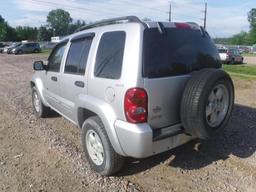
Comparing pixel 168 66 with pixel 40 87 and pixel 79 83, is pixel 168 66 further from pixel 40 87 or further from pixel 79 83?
pixel 40 87

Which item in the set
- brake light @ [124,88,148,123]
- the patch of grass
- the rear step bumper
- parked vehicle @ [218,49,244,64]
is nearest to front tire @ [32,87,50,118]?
the rear step bumper

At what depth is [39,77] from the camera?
597 centimetres

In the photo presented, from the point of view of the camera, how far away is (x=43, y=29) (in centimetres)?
9912

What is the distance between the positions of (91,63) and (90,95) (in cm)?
42

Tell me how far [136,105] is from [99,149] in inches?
39.4

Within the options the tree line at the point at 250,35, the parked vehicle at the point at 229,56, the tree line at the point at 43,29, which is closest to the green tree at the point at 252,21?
the tree line at the point at 250,35

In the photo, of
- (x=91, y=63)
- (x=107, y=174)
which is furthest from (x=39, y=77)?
(x=107, y=174)

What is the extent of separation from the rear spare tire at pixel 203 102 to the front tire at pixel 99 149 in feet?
3.14

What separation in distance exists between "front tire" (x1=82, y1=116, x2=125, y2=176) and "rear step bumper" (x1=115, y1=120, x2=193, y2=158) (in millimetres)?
320

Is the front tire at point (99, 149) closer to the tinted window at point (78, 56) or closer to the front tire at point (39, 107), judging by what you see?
the tinted window at point (78, 56)

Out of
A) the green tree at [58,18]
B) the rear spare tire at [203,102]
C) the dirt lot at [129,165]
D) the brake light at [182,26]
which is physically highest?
the green tree at [58,18]

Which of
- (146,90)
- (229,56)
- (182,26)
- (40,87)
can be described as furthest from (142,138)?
(229,56)

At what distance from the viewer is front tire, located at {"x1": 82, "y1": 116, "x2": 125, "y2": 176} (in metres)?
3.54

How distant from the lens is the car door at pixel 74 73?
13.1ft
